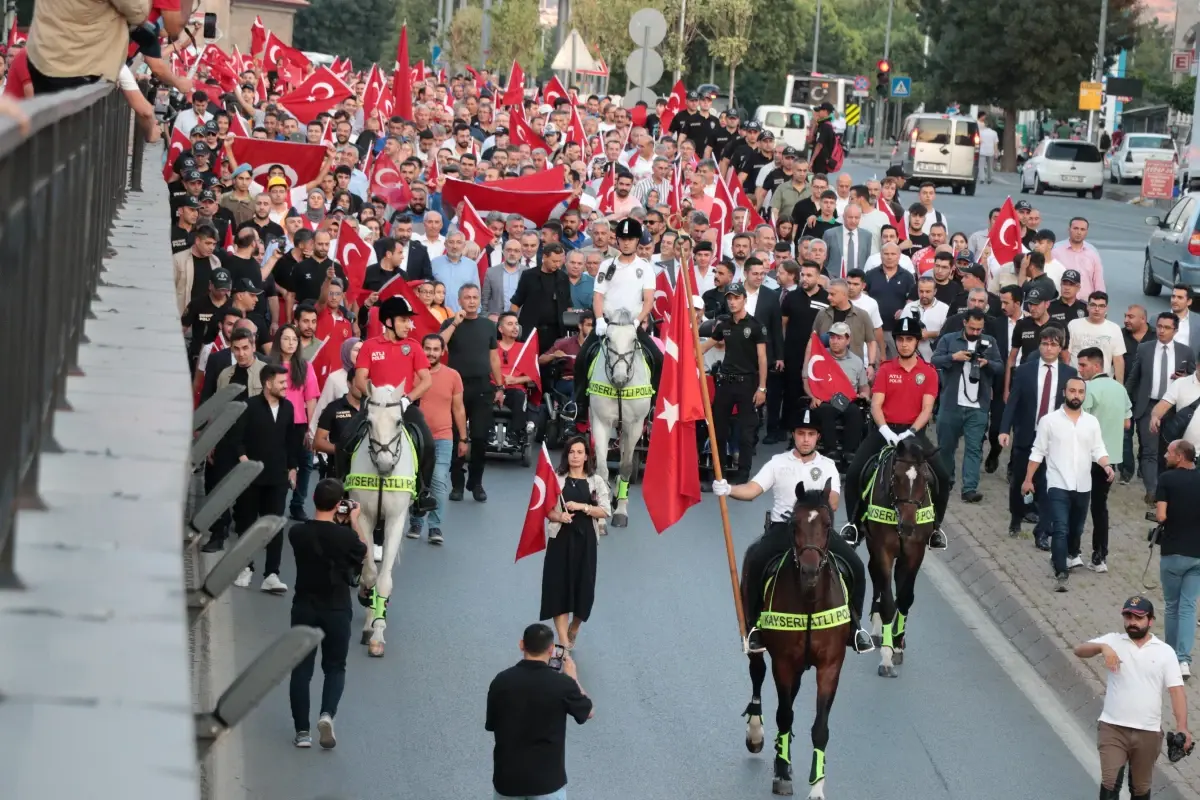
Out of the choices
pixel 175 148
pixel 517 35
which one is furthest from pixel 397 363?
pixel 517 35

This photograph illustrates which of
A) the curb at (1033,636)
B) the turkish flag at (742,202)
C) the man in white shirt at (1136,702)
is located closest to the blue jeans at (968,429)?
the curb at (1033,636)

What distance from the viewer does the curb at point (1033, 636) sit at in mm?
13383

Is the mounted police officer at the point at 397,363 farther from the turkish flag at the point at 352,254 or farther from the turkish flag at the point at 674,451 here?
the turkish flag at the point at 352,254

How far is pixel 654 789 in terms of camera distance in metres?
12.3

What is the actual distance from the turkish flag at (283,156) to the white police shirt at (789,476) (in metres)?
11.8

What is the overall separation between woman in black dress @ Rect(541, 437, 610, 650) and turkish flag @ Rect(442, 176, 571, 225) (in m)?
10.9

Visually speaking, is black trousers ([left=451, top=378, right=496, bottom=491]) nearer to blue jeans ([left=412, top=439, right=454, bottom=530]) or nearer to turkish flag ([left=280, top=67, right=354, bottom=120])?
blue jeans ([left=412, top=439, right=454, bottom=530])

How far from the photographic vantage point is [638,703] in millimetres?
13938

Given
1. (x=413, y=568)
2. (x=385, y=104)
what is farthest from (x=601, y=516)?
(x=385, y=104)

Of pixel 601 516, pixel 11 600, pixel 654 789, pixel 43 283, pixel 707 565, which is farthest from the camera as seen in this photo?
pixel 707 565

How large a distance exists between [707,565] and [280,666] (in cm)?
1109

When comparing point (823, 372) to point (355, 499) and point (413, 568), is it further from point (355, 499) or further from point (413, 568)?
point (355, 499)

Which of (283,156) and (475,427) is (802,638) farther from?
(283,156)

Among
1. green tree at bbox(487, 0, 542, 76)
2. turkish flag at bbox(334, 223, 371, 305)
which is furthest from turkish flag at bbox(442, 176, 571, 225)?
green tree at bbox(487, 0, 542, 76)
